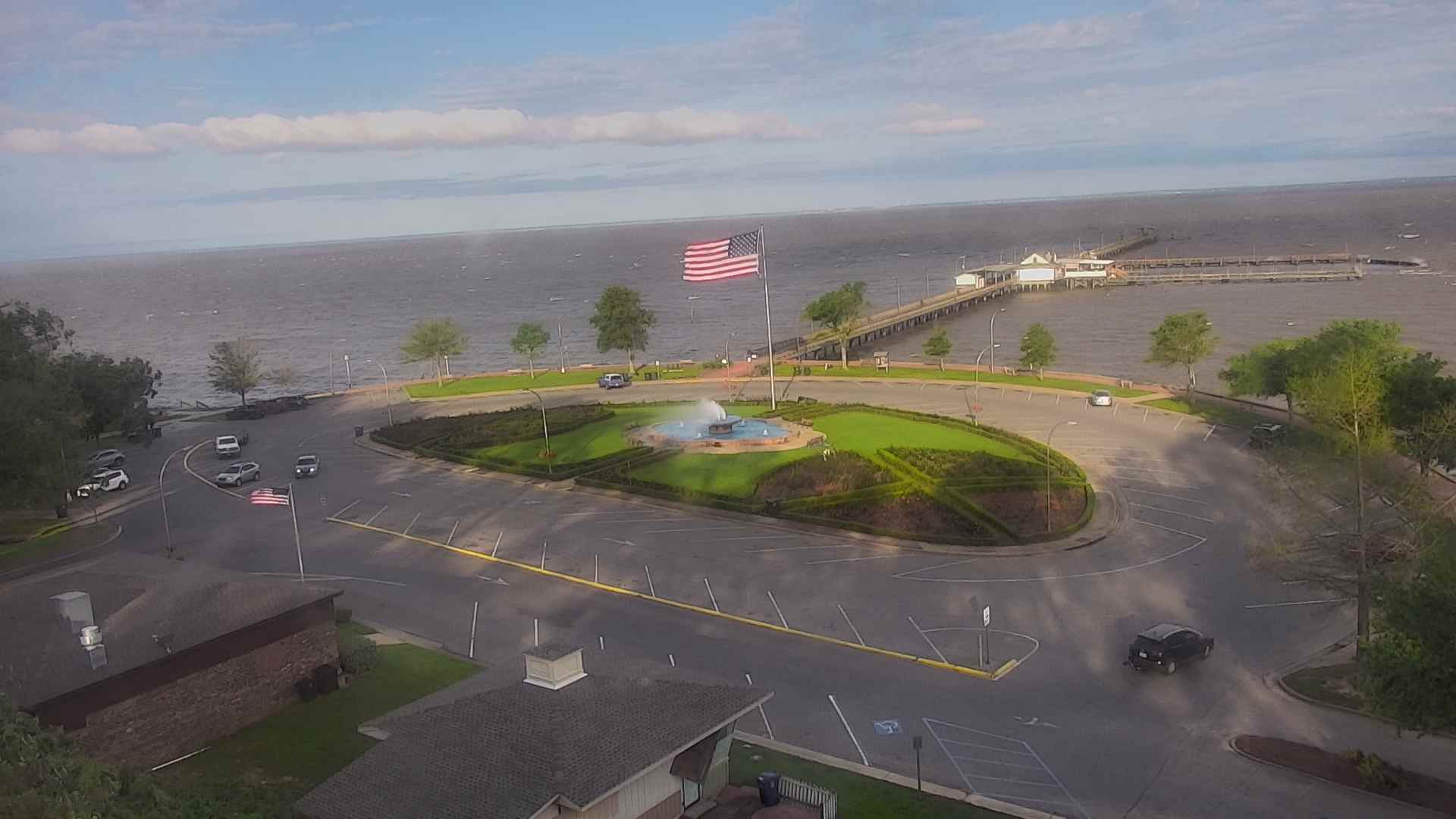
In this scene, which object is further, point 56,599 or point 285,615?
point 285,615

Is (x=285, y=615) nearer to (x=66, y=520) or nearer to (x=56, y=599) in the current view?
(x=56, y=599)

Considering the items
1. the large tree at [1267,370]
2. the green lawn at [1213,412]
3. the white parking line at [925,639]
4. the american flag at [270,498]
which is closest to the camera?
the white parking line at [925,639]

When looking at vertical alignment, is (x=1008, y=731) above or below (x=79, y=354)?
below

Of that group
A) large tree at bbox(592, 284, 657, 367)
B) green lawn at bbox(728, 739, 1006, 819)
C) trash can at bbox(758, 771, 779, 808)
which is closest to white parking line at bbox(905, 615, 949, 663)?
green lawn at bbox(728, 739, 1006, 819)

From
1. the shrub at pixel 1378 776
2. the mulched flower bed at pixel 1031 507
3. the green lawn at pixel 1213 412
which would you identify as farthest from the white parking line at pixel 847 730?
the green lawn at pixel 1213 412

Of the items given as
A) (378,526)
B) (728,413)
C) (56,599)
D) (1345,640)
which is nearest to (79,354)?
(378,526)

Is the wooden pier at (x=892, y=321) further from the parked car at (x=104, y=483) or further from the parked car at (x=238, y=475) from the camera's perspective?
the parked car at (x=104, y=483)

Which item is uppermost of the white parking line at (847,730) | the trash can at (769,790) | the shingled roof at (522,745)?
the shingled roof at (522,745)
